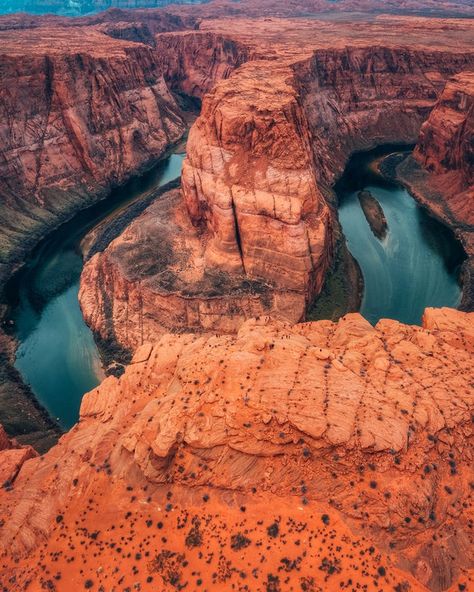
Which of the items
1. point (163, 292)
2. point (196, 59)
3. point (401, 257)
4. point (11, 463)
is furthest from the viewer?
point (196, 59)

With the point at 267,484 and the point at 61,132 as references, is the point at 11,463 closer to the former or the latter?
the point at 267,484

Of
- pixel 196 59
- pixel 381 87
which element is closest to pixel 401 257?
pixel 381 87

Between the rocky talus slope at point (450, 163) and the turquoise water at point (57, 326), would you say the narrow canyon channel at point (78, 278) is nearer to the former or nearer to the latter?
the turquoise water at point (57, 326)

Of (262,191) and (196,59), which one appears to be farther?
(196,59)

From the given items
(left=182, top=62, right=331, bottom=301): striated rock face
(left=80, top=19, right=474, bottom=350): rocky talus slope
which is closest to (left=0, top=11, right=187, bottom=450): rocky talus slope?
(left=80, top=19, right=474, bottom=350): rocky talus slope

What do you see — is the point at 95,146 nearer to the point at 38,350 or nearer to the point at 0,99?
the point at 0,99

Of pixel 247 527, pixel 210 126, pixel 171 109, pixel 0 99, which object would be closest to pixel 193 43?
pixel 171 109

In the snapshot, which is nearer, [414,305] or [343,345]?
[343,345]
